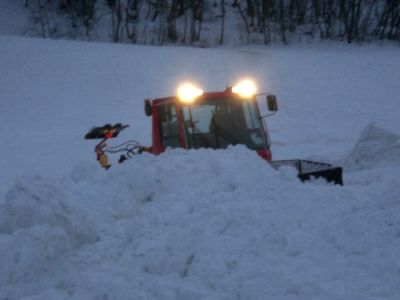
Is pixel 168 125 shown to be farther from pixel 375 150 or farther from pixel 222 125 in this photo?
pixel 375 150

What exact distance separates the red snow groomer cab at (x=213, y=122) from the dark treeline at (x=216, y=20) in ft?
66.5

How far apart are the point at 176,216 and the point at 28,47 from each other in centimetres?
1860

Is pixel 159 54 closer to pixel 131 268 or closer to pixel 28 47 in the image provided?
pixel 28 47

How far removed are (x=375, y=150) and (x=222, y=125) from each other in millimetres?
3994

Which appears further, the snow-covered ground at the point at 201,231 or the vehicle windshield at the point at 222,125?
the vehicle windshield at the point at 222,125

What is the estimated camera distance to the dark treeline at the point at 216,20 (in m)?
27.9

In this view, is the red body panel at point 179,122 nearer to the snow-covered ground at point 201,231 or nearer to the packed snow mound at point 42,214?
the snow-covered ground at point 201,231

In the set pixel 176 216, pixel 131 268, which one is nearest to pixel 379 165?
pixel 176 216

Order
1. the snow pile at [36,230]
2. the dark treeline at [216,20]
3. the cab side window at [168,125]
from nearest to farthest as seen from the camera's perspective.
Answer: the snow pile at [36,230] → the cab side window at [168,125] → the dark treeline at [216,20]

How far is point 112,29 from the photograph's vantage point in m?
28.7

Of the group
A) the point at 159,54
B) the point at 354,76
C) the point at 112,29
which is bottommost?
the point at 354,76

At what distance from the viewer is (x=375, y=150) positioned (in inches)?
392

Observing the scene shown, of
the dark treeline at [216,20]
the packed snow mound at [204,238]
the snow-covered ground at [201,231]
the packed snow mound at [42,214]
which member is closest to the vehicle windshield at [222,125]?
the snow-covered ground at [201,231]

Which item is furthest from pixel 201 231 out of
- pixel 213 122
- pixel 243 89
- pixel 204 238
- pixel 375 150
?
pixel 375 150
